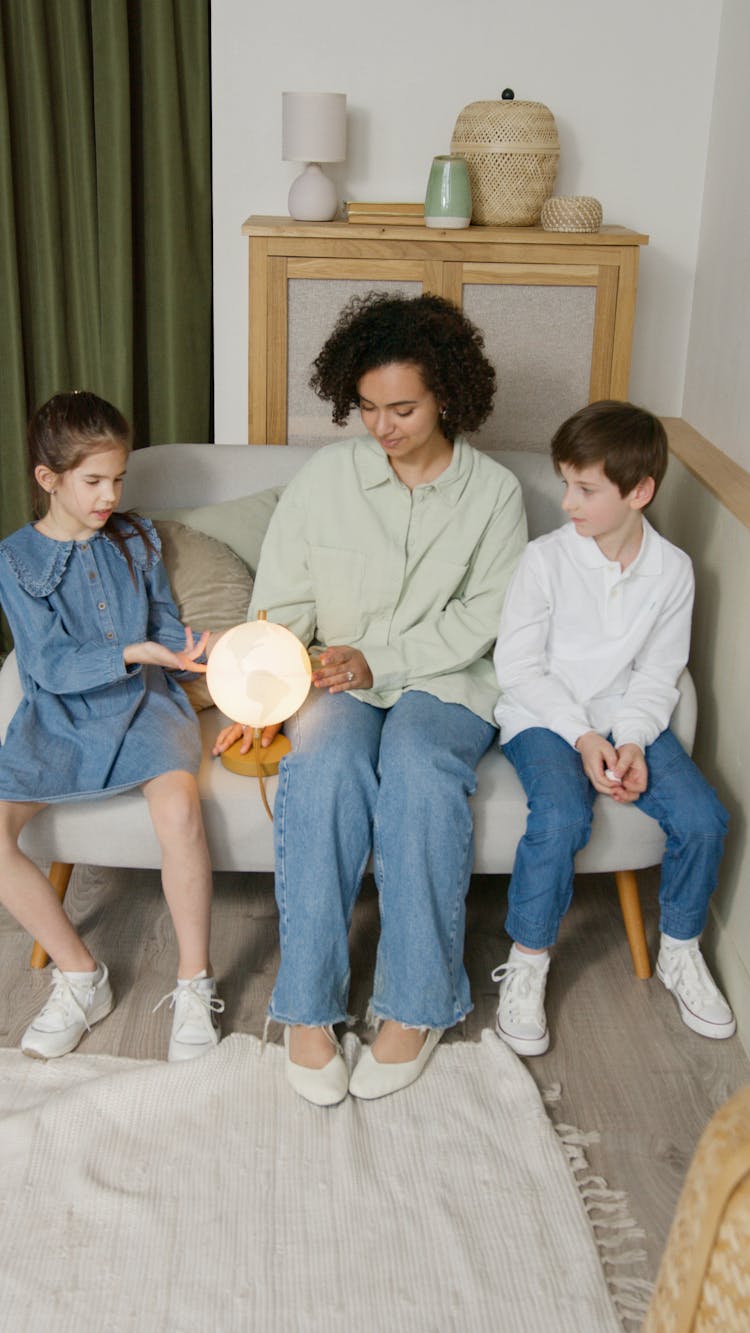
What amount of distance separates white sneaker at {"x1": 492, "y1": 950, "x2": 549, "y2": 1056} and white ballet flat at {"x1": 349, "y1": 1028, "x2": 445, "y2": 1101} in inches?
6.1

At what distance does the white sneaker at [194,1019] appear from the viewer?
75.1 inches

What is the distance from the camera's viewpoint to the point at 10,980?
211 cm

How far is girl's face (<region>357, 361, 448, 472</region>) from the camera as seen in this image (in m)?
2.03

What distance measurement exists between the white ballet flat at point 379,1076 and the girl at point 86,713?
23cm

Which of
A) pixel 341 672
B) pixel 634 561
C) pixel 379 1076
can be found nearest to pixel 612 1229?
pixel 379 1076

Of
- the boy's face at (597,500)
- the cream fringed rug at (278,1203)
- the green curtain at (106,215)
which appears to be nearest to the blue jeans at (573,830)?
the cream fringed rug at (278,1203)

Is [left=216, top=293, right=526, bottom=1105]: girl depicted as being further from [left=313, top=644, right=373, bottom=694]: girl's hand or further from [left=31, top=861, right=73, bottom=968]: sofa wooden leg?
[left=31, top=861, right=73, bottom=968]: sofa wooden leg

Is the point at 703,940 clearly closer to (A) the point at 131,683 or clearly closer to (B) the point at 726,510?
(B) the point at 726,510

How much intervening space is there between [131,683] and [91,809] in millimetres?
219

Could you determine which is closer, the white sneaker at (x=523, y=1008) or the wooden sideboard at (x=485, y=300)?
the white sneaker at (x=523, y=1008)

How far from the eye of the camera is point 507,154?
2816mm

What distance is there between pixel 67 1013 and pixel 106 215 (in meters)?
2.10

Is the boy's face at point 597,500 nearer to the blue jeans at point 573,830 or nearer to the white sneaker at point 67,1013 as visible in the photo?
the blue jeans at point 573,830

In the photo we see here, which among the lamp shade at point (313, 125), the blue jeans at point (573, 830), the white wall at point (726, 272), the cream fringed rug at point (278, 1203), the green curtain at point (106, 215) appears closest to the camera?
the cream fringed rug at point (278, 1203)
